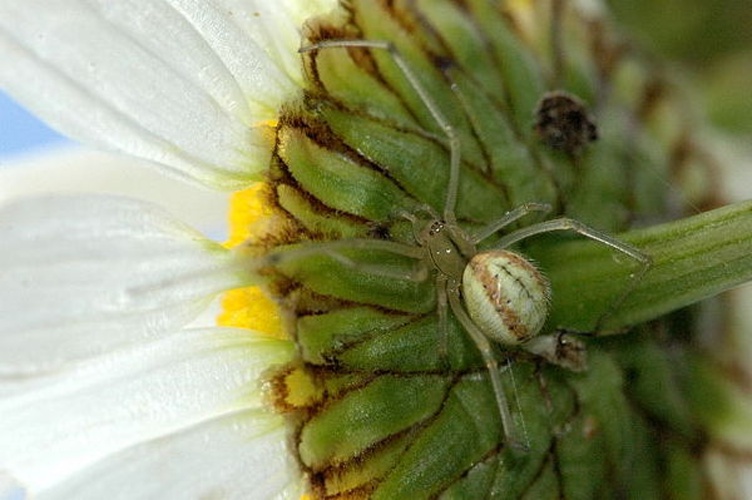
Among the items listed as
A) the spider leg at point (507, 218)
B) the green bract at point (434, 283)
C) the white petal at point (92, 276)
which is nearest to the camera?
the white petal at point (92, 276)

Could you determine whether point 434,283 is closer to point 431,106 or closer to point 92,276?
point 431,106

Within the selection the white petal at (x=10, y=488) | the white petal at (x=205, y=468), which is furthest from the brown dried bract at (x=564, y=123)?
the white petal at (x=10, y=488)

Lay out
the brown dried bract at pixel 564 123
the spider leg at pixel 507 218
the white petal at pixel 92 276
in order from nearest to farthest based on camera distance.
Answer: the white petal at pixel 92 276, the spider leg at pixel 507 218, the brown dried bract at pixel 564 123

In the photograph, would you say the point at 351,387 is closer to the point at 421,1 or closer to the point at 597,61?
the point at 421,1

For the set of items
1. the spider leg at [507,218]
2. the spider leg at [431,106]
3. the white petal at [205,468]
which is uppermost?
the spider leg at [431,106]

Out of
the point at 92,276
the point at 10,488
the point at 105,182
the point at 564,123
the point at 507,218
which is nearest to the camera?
the point at 92,276

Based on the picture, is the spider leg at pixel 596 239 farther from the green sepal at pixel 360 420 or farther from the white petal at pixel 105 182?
the white petal at pixel 105 182

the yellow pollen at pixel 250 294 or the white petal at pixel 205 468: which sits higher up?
the yellow pollen at pixel 250 294

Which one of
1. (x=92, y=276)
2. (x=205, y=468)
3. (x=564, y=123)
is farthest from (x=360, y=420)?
(x=564, y=123)
